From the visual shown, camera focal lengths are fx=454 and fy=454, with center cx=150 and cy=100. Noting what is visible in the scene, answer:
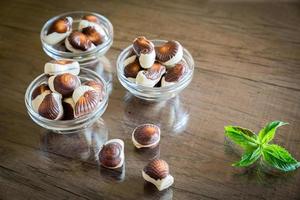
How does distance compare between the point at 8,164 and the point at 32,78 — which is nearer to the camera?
the point at 8,164

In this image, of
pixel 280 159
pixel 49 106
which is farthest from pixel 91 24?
pixel 280 159

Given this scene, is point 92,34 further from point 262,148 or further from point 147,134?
point 262,148

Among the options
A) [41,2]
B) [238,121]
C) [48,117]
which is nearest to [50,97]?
[48,117]

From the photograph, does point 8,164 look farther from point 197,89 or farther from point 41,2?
point 41,2

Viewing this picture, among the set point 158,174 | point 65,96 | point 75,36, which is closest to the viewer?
point 158,174

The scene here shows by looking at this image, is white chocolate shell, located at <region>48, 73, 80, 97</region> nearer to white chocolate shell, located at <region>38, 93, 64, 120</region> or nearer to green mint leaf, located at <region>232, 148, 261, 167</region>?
white chocolate shell, located at <region>38, 93, 64, 120</region>

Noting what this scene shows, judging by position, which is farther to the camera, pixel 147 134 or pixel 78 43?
pixel 78 43
